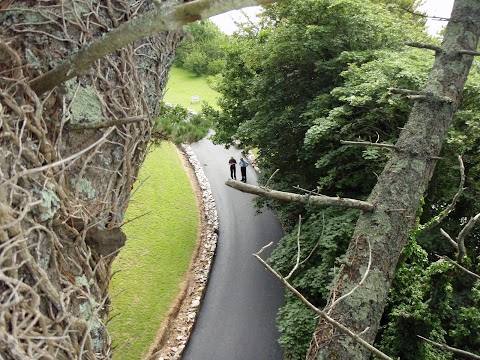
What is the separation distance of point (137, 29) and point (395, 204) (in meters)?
1.93

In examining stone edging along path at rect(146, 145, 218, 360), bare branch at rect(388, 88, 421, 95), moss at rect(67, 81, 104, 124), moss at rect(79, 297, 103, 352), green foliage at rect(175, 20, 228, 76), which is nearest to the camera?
moss at rect(79, 297, 103, 352)

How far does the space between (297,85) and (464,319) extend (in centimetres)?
525

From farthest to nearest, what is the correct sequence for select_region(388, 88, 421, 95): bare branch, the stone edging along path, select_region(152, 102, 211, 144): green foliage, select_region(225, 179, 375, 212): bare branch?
the stone edging along path → select_region(152, 102, 211, 144): green foliage → select_region(388, 88, 421, 95): bare branch → select_region(225, 179, 375, 212): bare branch

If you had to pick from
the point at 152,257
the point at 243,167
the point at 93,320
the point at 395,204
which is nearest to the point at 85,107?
the point at 93,320

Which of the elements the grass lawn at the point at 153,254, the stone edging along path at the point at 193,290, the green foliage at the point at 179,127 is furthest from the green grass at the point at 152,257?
the green foliage at the point at 179,127

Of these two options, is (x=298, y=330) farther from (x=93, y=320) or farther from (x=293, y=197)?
(x=93, y=320)

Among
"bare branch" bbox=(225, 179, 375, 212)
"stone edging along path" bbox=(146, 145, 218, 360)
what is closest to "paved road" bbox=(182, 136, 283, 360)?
"stone edging along path" bbox=(146, 145, 218, 360)

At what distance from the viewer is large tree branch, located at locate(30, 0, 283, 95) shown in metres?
1.39

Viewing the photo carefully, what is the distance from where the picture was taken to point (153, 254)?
8953 millimetres

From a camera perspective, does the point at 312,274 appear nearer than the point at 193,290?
Yes

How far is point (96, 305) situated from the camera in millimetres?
1642

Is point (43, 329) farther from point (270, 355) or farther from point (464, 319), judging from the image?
point (270, 355)

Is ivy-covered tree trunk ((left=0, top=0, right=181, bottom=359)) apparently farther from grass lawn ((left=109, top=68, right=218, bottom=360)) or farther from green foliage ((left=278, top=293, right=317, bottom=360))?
green foliage ((left=278, top=293, right=317, bottom=360))

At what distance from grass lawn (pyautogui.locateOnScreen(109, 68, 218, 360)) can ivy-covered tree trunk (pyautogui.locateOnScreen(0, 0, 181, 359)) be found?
349cm
